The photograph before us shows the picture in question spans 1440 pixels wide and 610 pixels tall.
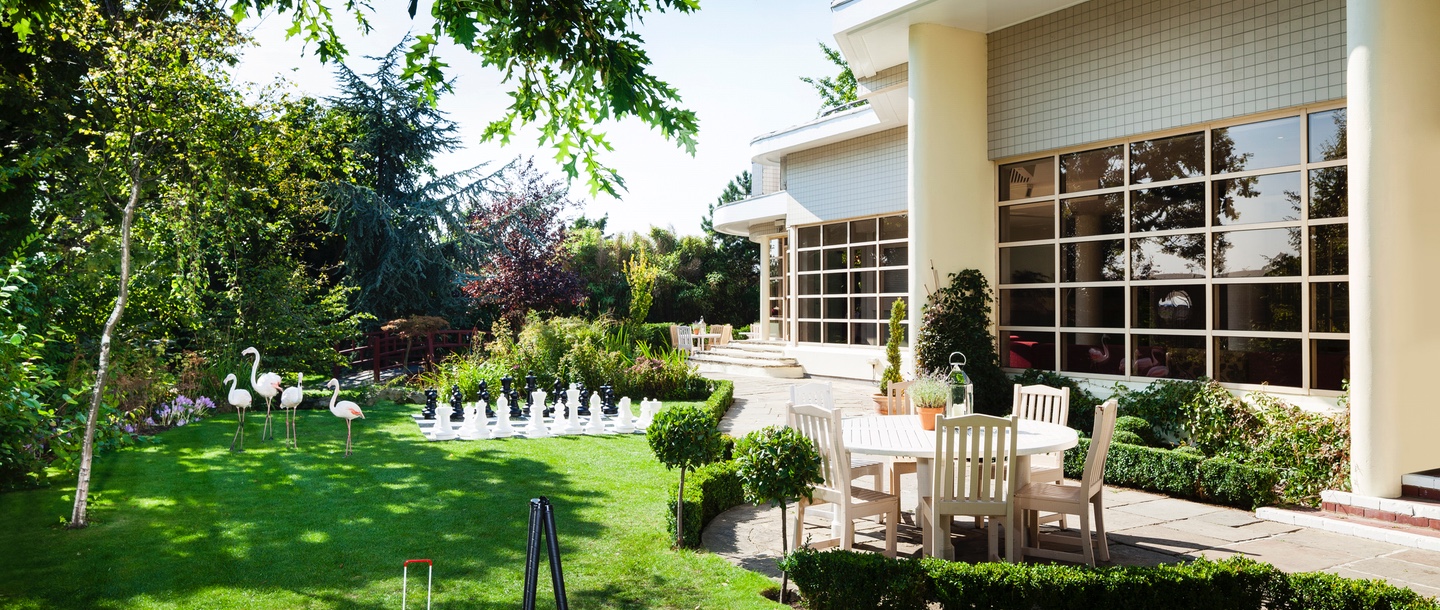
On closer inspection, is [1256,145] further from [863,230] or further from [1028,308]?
[863,230]

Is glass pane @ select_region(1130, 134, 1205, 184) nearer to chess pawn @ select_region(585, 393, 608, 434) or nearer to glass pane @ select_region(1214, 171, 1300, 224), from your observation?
glass pane @ select_region(1214, 171, 1300, 224)

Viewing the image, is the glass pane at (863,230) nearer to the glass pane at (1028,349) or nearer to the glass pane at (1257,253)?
the glass pane at (1028,349)

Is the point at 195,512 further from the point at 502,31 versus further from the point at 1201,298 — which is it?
the point at 1201,298

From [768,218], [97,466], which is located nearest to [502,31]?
[97,466]

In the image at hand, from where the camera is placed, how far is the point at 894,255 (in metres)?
13.8

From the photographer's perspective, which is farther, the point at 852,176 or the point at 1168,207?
the point at 852,176

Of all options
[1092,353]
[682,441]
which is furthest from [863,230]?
[682,441]

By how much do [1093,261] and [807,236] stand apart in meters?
7.35

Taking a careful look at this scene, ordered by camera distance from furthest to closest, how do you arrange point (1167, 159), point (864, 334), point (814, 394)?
point (864, 334) → point (1167, 159) → point (814, 394)

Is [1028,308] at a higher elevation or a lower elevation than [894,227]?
lower

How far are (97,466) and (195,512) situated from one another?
8.12 ft

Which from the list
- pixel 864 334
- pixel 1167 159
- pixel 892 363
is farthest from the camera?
pixel 864 334

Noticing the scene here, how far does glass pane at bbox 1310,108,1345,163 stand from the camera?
7.06m

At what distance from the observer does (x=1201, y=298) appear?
316 inches
